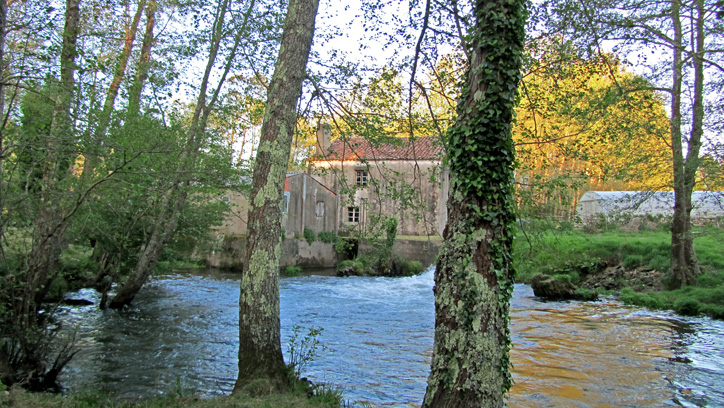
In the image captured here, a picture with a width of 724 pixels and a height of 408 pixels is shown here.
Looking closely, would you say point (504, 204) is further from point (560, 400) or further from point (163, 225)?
point (163, 225)

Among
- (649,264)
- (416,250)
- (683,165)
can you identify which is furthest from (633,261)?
(416,250)

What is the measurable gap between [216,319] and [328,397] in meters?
7.35

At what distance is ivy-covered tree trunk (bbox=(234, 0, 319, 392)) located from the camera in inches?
207

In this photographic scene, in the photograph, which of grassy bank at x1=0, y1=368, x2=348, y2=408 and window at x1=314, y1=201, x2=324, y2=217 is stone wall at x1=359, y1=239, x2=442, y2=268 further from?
grassy bank at x1=0, y1=368, x2=348, y2=408

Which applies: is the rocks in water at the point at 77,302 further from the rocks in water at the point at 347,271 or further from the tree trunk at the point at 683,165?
the tree trunk at the point at 683,165

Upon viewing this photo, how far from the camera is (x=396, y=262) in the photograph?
25.1m

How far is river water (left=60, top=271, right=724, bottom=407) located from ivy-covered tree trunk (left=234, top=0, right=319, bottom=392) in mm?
1753

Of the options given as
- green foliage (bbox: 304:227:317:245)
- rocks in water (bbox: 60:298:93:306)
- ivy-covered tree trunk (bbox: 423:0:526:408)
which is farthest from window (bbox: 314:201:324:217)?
ivy-covered tree trunk (bbox: 423:0:526:408)

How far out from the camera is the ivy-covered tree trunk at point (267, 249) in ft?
17.3

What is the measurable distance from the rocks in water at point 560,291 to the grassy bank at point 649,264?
59cm

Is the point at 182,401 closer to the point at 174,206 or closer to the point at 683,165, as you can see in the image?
the point at 174,206

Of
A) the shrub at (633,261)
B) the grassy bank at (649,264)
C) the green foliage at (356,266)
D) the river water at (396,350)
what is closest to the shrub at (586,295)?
the river water at (396,350)

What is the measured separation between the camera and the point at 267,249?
17.5 feet

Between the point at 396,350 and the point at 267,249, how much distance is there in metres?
4.98
